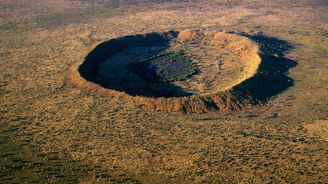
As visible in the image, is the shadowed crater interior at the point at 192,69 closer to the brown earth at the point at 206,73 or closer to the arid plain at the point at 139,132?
the brown earth at the point at 206,73

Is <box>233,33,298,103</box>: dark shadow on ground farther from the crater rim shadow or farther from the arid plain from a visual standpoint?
the arid plain

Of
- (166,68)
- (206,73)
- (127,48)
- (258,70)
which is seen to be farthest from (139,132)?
(127,48)

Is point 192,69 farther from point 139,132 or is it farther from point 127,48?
point 139,132

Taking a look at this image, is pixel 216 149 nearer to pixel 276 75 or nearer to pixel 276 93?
pixel 276 93

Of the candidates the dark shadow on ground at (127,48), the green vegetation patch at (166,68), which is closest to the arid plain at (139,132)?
the dark shadow on ground at (127,48)

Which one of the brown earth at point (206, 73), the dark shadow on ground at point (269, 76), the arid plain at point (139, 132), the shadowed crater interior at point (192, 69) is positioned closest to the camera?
the arid plain at point (139, 132)

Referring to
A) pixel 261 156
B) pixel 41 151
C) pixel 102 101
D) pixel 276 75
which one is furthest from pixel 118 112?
pixel 276 75
